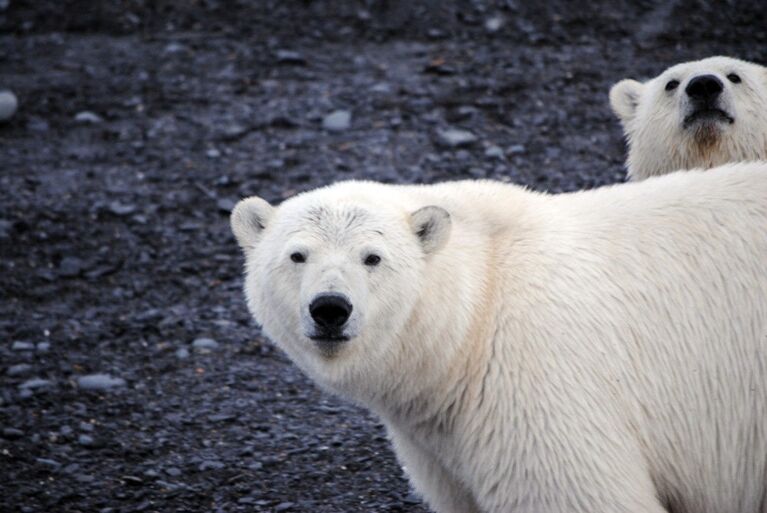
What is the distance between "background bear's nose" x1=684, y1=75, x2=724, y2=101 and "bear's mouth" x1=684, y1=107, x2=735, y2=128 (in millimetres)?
53

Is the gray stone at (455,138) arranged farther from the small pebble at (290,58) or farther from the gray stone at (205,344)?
the gray stone at (205,344)

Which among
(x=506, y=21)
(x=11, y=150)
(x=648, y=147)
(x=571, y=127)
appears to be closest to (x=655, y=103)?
(x=648, y=147)

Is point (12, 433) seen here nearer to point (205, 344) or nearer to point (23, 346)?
point (23, 346)

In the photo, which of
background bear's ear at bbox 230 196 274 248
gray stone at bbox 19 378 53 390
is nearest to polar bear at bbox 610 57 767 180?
background bear's ear at bbox 230 196 274 248

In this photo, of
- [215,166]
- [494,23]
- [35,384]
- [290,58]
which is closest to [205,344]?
[35,384]

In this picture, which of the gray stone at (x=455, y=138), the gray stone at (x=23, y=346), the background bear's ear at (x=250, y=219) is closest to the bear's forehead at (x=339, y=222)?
the background bear's ear at (x=250, y=219)

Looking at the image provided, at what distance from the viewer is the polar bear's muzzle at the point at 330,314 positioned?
3.32 meters

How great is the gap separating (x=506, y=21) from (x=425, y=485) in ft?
20.2

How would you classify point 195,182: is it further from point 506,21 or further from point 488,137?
point 506,21

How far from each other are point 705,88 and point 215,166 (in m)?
3.88

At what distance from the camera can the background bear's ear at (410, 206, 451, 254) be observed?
138 inches

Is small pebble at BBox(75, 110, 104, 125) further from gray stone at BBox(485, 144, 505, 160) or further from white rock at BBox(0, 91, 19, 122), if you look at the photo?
gray stone at BBox(485, 144, 505, 160)

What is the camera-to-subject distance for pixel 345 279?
133 inches

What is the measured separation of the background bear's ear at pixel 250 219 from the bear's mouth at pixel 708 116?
210 cm
